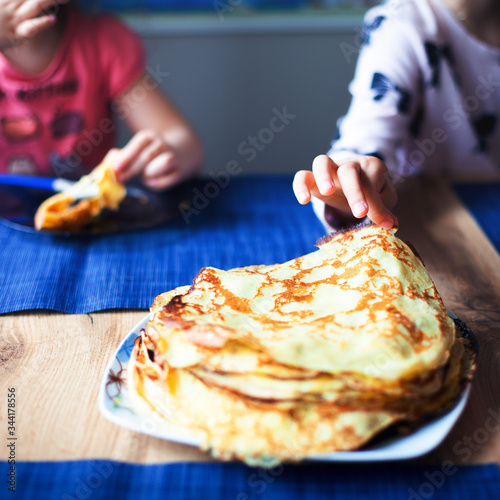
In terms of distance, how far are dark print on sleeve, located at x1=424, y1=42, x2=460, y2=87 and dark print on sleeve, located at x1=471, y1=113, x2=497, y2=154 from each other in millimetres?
159

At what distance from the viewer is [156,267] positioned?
3.24 feet

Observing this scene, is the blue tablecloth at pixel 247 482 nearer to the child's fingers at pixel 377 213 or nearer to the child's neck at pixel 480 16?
the child's fingers at pixel 377 213

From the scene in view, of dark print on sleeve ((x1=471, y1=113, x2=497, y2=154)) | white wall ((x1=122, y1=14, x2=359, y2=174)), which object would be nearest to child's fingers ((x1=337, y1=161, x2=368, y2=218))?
dark print on sleeve ((x1=471, y1=113, x2=497, y2=154))

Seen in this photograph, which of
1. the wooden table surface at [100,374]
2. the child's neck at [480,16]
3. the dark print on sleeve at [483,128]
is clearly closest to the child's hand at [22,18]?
the wooden table surface at [100,374]

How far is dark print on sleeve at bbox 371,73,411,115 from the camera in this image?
1.29 metres

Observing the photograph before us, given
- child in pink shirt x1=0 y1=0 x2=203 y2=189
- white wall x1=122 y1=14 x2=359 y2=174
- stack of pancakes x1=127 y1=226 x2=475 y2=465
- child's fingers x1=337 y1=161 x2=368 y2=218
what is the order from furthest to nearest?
white wall x1=122 y1=14 x2=359 y2=174, child in pink shirt x1=0 y1=0 x2=203 y2=189, child's fingers x1=337 y1=161 x2=368 y2=218, stack of pancakes x1=127 y1=226 x2=475 y2=465

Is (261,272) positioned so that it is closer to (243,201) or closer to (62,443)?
(62,443)

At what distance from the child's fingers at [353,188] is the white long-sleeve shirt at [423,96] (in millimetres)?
291

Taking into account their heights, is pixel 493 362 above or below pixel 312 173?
below

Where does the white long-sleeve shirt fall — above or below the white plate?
below

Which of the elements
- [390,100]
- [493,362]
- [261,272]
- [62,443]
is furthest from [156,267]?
[390,100]

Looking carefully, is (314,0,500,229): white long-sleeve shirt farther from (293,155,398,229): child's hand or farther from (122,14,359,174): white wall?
(122,14,359,174): white wall

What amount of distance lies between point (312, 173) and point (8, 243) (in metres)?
0.63

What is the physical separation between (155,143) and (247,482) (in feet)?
3.17
